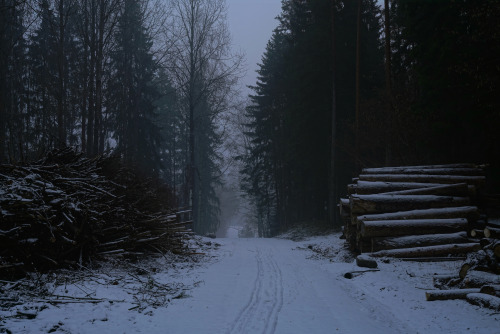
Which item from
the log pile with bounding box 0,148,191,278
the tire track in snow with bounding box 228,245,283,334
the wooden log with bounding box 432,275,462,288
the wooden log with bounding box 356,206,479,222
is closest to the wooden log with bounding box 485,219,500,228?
the wooden log with bounding box 356,206,479,222

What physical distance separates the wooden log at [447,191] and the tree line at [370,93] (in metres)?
2.33

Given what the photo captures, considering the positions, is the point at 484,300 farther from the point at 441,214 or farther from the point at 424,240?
the point at 441,214

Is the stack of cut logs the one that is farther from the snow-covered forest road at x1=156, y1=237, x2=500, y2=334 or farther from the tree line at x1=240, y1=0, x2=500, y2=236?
the tree line at x1=240, y1=0, x2=500, y2=236

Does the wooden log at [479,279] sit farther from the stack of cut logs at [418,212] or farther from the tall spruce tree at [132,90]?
the tall spruce tree at [132,90]

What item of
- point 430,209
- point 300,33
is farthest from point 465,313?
point 300,33

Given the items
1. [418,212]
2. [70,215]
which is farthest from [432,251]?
[70,215]

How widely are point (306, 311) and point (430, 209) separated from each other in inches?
291

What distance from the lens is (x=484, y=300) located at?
18.4 ft

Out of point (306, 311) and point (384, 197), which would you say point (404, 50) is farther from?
point (306, 311)

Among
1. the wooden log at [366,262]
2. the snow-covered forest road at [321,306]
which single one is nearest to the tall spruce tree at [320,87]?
the wooden log at [366,262]

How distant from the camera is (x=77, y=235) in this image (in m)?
7.32

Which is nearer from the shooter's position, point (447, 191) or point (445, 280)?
point (445, 280)

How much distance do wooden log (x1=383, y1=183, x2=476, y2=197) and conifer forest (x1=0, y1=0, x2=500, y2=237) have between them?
2.31 m

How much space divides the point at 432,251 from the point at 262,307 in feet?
21.5
